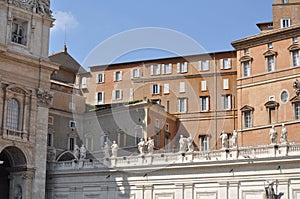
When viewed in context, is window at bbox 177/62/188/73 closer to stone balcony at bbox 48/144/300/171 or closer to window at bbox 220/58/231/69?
window at bbox 220/58/231/69

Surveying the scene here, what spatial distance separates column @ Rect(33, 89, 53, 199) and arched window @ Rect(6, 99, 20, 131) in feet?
4.81

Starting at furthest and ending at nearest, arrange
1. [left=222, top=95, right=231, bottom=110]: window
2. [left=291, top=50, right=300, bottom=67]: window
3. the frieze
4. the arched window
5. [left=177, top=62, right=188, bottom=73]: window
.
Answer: [left=177, top=62, right=188, bottom=73]: window < [left=222, top=95, right=231, bottom=110]: window < [left=291, top=50, right=300, bottom=67]: window < the frieze < the arched window

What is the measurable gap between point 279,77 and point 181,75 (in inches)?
410

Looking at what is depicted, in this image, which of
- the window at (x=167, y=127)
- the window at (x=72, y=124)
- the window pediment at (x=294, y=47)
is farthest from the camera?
the window at (x=167, y=127)

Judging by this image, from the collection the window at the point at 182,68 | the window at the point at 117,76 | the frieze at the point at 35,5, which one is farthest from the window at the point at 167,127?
the frieze at the point at 35,5

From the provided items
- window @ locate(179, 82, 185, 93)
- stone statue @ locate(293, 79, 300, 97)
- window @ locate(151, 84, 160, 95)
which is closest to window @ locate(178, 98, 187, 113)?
window @ locate(179, 82, 185, 93)

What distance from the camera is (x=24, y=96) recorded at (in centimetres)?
4038

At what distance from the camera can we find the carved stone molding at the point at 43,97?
135 feet

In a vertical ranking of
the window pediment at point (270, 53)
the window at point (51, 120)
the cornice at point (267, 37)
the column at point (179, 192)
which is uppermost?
the cornice at point (267, 37)

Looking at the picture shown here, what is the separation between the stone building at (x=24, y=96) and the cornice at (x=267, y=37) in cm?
1288

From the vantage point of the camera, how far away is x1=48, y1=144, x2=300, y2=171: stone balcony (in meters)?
32.5

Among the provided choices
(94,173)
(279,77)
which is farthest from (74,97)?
(279,77)

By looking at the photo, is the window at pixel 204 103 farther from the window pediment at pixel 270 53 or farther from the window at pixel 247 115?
the window pediment at pixel 270 53

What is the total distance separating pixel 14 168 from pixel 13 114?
3273 mm
